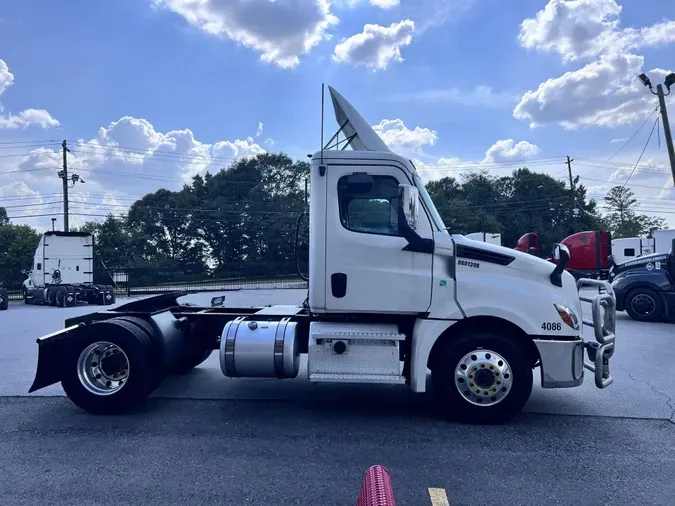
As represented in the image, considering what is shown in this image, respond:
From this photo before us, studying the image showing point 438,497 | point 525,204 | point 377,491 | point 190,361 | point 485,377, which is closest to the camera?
point 377,491

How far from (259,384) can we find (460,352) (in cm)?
309

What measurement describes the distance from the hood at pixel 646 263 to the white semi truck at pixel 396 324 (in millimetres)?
10035

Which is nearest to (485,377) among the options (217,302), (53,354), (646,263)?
(217,302)

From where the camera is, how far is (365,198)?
5.63 m

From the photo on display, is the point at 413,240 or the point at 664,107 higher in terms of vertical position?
the point at 664,107

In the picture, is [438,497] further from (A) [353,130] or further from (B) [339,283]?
(A) [353,130]

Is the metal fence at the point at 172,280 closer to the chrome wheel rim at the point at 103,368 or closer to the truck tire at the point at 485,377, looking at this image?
the chrome wheel rim at the point at 103,368

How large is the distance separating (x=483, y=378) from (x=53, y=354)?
4698 millimetres

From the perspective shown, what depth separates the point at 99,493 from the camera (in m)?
3.84

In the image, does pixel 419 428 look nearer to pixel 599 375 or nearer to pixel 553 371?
pixel 553 371

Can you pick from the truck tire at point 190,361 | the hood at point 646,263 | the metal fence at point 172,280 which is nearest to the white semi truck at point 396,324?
the truck tire at point 190,361

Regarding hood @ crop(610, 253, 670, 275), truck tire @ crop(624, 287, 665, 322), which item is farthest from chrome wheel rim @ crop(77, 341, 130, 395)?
hood @ crop(610, 253, 670, 275)

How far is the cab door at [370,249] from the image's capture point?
17.9ft

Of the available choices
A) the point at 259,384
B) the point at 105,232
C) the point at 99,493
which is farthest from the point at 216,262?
the point at 99,493
